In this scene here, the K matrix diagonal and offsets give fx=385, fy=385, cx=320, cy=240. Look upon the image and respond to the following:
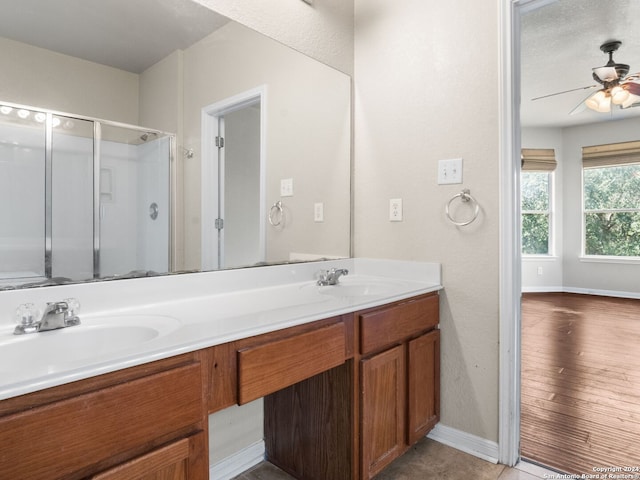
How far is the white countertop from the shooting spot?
74 centimetres

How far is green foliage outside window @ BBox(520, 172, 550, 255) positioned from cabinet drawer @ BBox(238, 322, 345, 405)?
5463 millimetres

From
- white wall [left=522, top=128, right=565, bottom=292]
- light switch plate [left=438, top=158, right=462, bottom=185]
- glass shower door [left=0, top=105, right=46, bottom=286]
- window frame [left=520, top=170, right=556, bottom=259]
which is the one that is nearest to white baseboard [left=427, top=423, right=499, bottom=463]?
light switch plate [left=438, top=158, right=462, bottom=185]

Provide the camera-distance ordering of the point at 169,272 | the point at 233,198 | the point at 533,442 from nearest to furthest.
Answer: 1. the point at 169,272
2. the point at 233,198
3. the point at 533,442

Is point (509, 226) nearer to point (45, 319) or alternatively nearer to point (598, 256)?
point (45, 319)

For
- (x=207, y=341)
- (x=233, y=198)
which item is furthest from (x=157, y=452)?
(x=233, y=198)

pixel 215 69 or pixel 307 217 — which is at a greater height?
pixel 215 69

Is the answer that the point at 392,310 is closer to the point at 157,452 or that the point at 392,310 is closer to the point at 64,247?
the point at 157,452

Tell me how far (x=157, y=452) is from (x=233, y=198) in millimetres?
1029

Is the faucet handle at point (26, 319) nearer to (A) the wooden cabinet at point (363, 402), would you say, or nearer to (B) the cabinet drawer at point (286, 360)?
(B) the cabinet drawer at point (286, 360)

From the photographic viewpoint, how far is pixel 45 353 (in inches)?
35.3

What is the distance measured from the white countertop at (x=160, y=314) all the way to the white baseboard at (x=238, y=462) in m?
0.67

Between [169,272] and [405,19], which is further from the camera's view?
[405,19]

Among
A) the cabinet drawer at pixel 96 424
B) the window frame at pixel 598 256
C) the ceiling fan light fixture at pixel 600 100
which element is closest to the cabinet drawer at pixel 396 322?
the cabinet drawer at pixel 96 424

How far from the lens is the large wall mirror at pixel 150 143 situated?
1.07 meters
